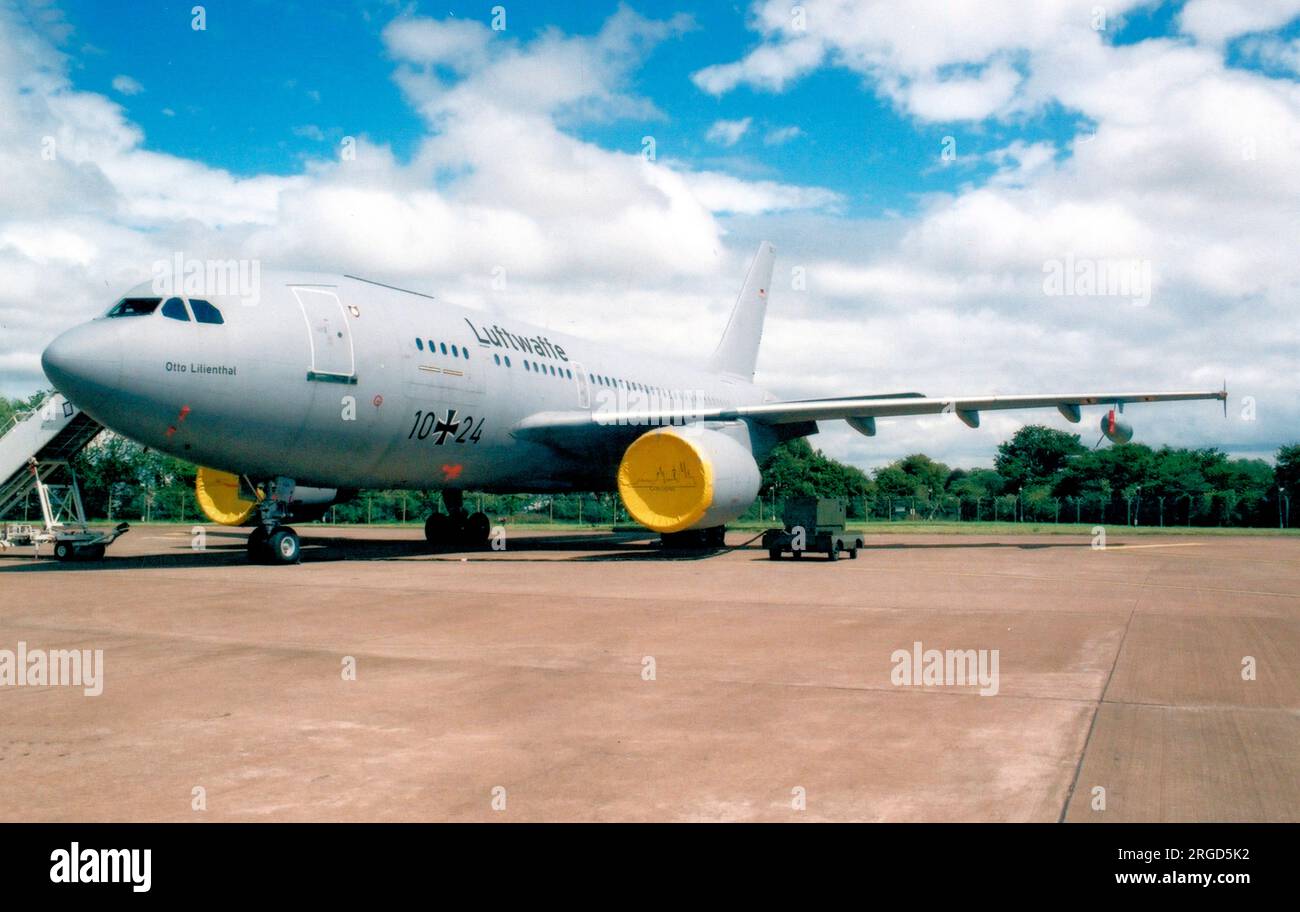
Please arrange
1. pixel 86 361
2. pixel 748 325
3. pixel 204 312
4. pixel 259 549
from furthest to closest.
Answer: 1. pixel 748 325
2. pixel 259 549
3. pixel 204 312
4. pixel 86 361

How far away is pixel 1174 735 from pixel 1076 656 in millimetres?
2329

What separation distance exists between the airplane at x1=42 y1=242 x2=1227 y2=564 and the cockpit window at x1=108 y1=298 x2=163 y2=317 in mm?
33

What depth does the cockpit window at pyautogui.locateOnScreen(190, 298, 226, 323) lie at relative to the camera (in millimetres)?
12828

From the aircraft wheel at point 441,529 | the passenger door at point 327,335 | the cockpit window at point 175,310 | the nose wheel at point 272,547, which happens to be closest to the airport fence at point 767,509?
the aircraft wheel at point 441,529

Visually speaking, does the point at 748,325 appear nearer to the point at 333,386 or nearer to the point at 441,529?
the point at 441,529

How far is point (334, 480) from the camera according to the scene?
15.7 m

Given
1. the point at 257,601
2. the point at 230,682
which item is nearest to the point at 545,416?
the point at 257,601

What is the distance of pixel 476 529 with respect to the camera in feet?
73.8

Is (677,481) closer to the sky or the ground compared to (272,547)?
closer to the sky

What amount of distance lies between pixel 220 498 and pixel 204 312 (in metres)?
8.30

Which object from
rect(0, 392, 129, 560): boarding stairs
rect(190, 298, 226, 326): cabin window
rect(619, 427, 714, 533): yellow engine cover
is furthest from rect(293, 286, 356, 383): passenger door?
rect(0, 392, 129, 560): boarding stairs

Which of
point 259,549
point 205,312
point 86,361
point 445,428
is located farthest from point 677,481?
point 86,361

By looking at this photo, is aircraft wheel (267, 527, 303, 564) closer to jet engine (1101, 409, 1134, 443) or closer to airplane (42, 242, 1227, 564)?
airplane (42, 242, 1227, 564)
